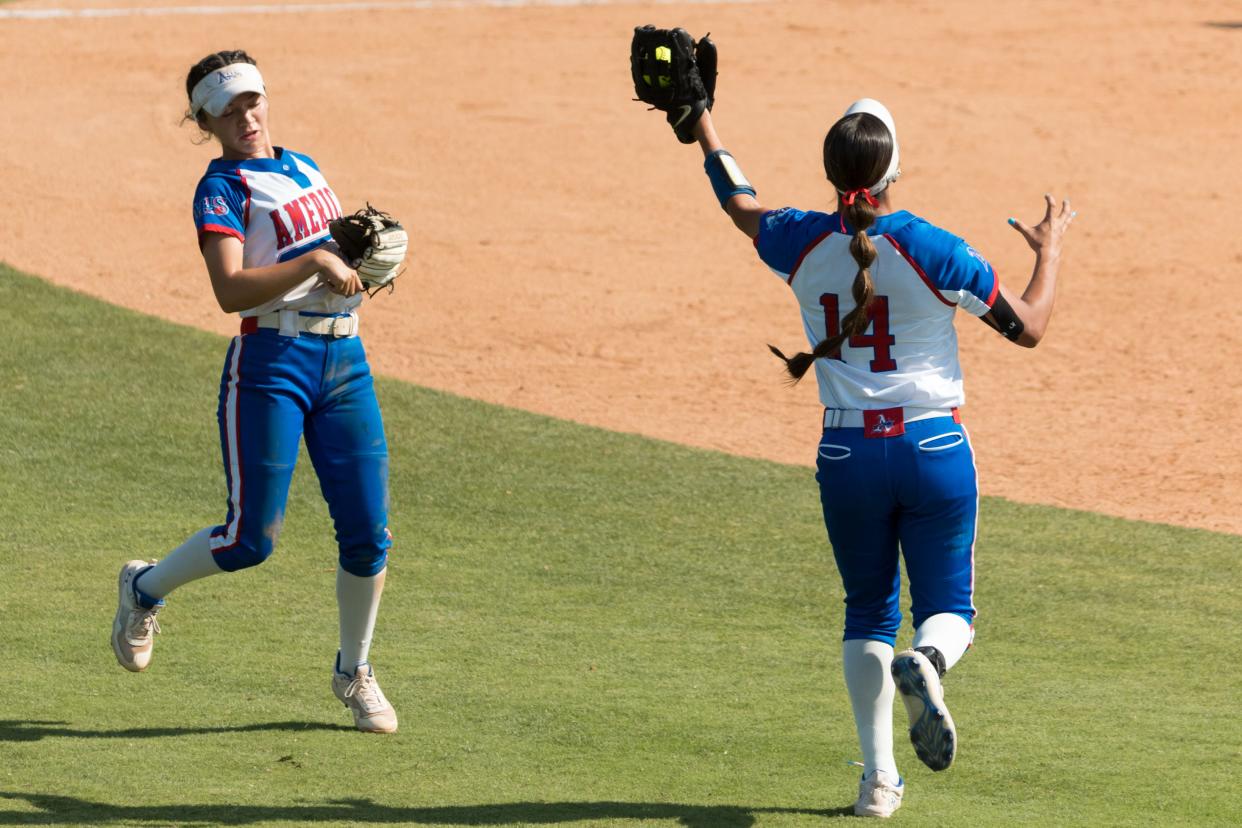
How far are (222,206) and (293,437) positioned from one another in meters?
0.69

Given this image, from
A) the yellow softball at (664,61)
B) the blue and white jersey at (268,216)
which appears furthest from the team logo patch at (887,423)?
the blue and white jersey at (268,216)

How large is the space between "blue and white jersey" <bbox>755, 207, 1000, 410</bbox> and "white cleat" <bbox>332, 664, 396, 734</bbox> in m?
1.75

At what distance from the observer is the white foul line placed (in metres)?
19.3

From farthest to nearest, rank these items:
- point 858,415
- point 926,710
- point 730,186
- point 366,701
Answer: point 366,701 < point 730,186 < point 858,415 < point 926,710

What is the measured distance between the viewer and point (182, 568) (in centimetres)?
517

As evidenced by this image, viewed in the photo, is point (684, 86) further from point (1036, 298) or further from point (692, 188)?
point (692, 188)

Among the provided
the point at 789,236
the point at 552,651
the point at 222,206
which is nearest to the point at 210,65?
the point at 222,206

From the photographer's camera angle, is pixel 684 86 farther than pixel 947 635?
Yes

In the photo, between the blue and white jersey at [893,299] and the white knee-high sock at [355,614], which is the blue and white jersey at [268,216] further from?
the blue and white jersey at [893,299]

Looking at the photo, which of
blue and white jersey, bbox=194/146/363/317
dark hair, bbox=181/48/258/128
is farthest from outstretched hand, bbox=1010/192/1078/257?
dark hair, bbox=181/48/258/128

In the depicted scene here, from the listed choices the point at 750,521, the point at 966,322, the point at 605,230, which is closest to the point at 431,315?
the point at 605,230

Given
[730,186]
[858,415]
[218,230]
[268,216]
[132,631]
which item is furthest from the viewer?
[132,631]

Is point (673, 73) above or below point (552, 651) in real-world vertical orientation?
above

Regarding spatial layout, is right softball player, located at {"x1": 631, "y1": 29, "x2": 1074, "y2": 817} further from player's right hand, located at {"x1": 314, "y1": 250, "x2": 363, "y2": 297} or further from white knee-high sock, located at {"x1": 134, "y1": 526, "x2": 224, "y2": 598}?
white knee-high sock, located at {"x1": 134, "y1": 526, "x2": 224, "y2": 598}
